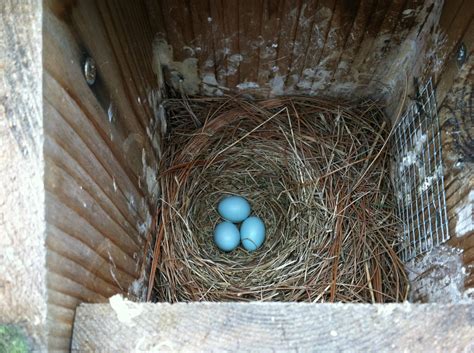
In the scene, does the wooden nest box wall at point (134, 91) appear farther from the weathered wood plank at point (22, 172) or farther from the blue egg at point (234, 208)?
the blue egg at point (234, 208)

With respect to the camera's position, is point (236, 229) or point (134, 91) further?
point (236, 229)

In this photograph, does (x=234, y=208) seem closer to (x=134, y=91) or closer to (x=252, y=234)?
(x=252, y=234)

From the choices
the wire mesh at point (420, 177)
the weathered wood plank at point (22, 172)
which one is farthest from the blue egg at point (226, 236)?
the weathered wood plank at point (22, 172)

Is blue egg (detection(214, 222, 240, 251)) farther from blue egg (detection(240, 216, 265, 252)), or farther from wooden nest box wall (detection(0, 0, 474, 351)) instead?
wooden nest box wall (detection(0, 0, 474, 351))

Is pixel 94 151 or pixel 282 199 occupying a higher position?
pixel 282 199

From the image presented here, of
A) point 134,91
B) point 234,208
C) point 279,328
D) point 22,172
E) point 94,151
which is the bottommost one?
point 279,328

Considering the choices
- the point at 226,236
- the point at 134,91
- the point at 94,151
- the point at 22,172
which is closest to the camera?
the point at 22,172

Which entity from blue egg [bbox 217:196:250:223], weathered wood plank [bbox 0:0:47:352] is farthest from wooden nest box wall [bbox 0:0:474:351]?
A: blue egg [bbox 217:196:250:223]

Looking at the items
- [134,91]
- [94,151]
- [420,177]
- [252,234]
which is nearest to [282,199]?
[252,234]
